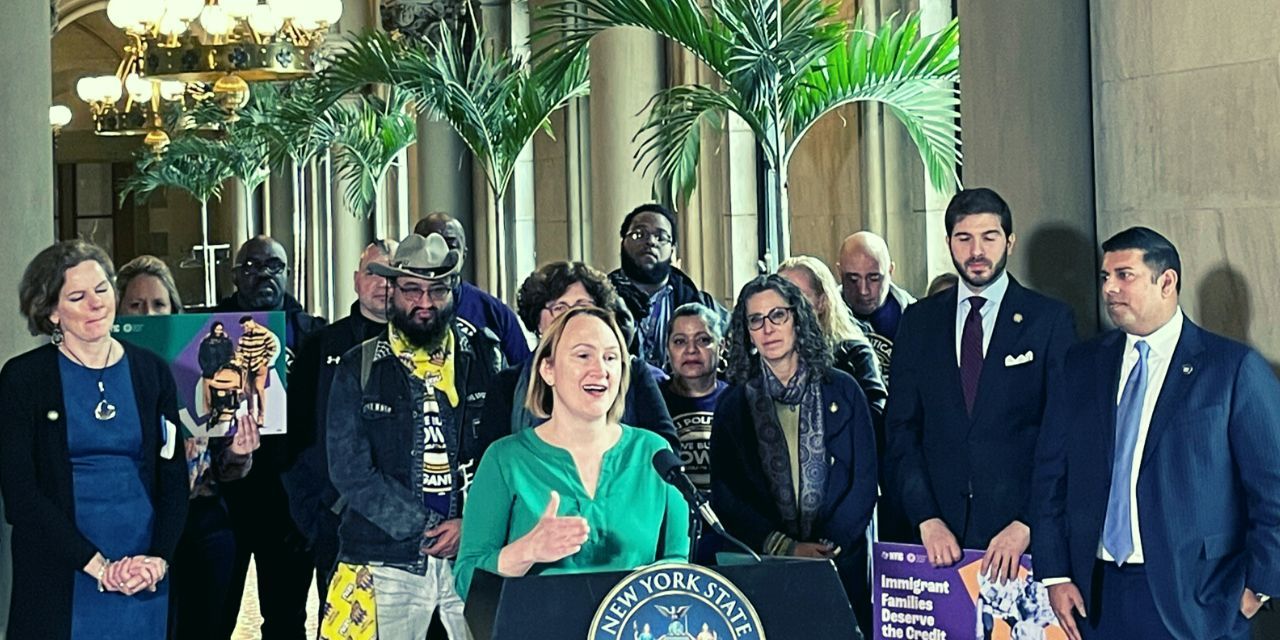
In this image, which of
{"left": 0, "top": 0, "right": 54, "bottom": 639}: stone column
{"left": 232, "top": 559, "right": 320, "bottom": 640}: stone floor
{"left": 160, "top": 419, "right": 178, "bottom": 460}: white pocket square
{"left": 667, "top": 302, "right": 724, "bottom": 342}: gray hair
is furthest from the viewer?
{"left": 232, "top": 559, "right": 320, "bottom": 640}: stone floor

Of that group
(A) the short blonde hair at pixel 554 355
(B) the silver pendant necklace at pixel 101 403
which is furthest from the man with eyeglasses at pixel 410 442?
(A) the short blonde hair at pixel 554 355

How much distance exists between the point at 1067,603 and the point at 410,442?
1.77 m

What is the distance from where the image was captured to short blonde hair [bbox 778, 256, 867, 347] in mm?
6020

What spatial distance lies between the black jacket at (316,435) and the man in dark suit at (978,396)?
A: 170 centimetres

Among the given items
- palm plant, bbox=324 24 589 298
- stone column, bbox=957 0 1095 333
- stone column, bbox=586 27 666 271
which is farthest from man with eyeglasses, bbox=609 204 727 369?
stone column, bbox=586 27 666 271

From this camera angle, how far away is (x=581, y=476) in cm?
409

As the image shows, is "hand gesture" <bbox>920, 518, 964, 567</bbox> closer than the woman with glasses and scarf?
Yes

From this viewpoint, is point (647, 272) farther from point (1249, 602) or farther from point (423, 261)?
point (1249, 602)

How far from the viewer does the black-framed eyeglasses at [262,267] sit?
7.55m

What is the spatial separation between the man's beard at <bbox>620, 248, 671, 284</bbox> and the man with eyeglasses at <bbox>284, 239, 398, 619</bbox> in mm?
1035

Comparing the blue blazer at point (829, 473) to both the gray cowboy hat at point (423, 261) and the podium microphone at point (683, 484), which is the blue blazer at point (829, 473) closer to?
the gray cowboy hat at point (423, 261)

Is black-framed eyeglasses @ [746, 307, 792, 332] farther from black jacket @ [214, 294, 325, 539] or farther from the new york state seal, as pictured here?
the new york state seal

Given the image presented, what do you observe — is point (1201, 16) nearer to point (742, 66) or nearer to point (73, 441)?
point (742, 66)

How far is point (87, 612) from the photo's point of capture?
17.3ft
